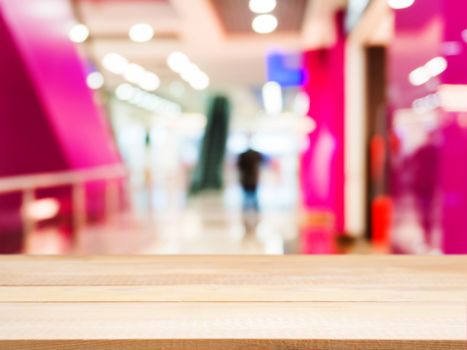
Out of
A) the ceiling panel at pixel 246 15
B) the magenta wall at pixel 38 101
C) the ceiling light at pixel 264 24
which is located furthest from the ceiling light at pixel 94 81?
the ceiling light at pixel 264 24

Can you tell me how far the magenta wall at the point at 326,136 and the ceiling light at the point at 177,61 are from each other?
2.79 metres

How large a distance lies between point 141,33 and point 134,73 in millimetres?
3936

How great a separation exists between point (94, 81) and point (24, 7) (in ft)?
7.42

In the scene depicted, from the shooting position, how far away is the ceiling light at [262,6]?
7.63 metres

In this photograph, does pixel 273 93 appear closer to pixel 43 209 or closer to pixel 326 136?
pixel 326 136

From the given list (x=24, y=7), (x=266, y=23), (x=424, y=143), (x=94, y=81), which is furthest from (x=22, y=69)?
(x=266, y=23)


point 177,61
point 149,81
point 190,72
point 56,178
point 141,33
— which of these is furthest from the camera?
point 149,81

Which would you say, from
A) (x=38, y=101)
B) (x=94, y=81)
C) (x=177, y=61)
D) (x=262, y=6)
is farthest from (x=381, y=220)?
(x=177, y=61)

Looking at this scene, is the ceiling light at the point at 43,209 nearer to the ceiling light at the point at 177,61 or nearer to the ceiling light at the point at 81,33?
the ceiling light at the point at 81,33

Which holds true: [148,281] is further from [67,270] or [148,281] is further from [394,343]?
[394,343]

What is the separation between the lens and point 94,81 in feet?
21.9

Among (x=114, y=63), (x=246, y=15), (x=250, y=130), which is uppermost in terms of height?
(x=114, y=63)

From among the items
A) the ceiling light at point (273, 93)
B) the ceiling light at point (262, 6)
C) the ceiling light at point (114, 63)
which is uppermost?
the ceiling light at point (273, 93)

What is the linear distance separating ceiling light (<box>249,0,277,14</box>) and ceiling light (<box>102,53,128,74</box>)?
4110mm
